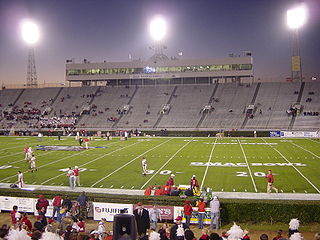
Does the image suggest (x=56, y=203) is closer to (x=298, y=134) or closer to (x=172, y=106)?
(x=298, y=134)

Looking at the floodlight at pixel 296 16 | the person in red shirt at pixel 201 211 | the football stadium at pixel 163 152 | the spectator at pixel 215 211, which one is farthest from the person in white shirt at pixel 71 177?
the floodlight at pixel 296 16

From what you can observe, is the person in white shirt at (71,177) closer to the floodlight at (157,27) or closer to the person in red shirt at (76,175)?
the person in red shirt at (76,175)

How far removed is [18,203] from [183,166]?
12.2 metres

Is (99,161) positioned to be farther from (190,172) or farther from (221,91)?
(221,91)

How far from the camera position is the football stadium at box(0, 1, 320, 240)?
13.7 m

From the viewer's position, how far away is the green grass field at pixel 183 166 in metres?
20.2

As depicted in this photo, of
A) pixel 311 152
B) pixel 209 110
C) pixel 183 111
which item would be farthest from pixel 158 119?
pixel 311 152

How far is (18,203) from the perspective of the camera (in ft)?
53.4

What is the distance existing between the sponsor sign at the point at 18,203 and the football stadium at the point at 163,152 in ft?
0.21

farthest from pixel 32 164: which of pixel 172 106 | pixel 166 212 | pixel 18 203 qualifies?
pixel 172 106

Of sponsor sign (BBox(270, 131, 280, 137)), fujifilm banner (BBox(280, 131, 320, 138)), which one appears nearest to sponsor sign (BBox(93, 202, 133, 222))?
sponsor sign (BBox(270, 131, 280, 137))

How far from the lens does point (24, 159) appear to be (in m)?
29.5

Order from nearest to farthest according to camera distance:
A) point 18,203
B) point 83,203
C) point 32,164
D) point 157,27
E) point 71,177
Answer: point 83,203 < point 18,203 < point 71,177 < point 32,164 < point 157,27

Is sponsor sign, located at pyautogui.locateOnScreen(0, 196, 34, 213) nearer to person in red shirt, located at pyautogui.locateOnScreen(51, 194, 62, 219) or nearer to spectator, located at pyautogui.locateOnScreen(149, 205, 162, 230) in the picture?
person in red shirt, located at pyautogui.locateOnScreen(51, 194, 62, 219)
